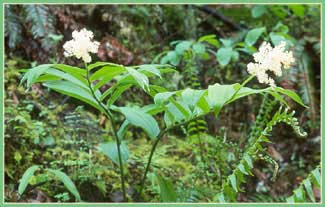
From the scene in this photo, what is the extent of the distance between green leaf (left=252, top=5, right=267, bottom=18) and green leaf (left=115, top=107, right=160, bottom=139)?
1756 mm

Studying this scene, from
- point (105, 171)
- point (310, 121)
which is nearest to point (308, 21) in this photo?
point (310, 121)

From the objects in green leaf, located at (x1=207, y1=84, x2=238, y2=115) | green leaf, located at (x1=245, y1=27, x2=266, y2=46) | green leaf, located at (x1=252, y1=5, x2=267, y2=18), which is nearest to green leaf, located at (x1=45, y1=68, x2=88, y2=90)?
green leaf, located at (x1=207, y1=84, x2=238, y2=115)

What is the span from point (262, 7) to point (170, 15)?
26.5 inches

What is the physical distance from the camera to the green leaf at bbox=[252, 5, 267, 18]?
9.89 ft

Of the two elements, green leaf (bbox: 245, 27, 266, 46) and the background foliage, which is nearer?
the background foliage

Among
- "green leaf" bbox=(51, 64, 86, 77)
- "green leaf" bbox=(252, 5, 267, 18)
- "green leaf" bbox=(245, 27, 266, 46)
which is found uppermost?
"green leaf" bbox=(252, 5, 267, 18)

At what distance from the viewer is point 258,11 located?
3049mm

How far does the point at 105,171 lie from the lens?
2.14m

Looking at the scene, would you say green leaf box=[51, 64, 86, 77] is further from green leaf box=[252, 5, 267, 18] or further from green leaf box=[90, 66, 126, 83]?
green leaf box=[252, 5, 267, 18]

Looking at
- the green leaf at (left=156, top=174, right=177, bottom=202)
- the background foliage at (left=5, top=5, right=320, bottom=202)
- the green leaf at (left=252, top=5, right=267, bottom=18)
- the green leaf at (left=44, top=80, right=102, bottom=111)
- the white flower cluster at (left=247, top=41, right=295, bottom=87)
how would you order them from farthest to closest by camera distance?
the green leaf at (left=252, top=5, right=267, bottom=18) → the background foliage at (left=5, top=5, right=320, bottom=202) → the green leaf at (left=156, top=174, right=177, bottom=202) → the green leaf at (left=44, top=80, right=102, bottom=111) → the white flower cluster at (left=247, top=41, right=295, bottom=87)

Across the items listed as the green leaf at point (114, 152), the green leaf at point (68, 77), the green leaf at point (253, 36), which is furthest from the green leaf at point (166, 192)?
the green leaf at point (253, 36)

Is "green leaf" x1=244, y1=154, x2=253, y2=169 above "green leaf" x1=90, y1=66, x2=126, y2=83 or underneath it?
underneath

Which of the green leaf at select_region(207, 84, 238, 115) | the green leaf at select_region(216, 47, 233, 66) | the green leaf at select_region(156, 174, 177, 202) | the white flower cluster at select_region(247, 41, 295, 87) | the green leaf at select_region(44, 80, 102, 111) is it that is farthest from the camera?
the green leaf at select_region(216, 47, 233, 66)

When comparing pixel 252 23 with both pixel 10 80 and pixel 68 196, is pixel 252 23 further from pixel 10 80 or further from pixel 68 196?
pixel 68 196
